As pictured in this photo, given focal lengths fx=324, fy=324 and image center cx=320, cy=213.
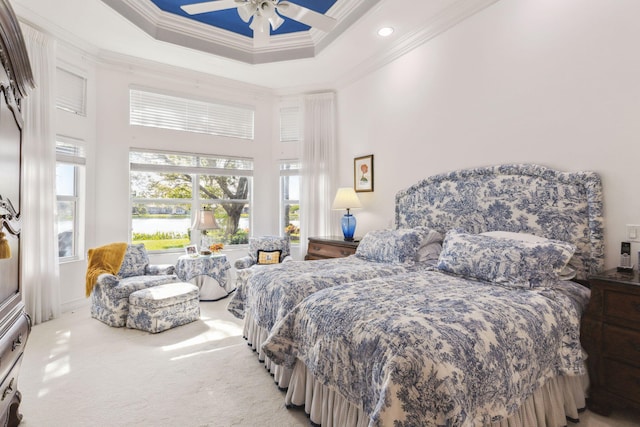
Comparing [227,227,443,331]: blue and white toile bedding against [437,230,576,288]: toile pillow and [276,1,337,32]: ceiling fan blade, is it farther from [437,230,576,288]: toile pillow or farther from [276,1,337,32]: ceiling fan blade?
[276,1,337,32]: ceiling fan blade

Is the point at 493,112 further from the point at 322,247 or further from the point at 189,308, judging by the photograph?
the point at 189,308

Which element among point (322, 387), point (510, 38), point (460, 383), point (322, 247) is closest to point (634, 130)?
point (510, 38)

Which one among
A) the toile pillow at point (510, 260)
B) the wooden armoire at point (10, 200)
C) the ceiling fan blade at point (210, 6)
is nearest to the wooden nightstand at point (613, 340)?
the toile pillow at point (510, 260)

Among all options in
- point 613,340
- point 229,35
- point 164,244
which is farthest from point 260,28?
point 613,340

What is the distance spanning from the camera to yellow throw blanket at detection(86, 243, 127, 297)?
3.48 meters

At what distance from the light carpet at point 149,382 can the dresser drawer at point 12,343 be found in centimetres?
64

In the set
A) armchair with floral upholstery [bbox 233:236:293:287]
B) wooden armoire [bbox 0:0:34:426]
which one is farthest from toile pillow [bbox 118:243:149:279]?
wooden armoire [bbox 0:0:34:426]

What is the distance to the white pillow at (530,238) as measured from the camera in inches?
92.0

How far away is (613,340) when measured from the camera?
6.16ft

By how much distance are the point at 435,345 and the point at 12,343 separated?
1852 mm

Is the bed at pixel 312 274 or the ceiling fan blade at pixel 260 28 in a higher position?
the ceiling fan blade at pixel 260 28

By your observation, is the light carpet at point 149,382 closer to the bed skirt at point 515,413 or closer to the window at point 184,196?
the bed skirt at point 515,413

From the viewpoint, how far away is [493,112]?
300 cm

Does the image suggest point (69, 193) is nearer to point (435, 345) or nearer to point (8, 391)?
point (8, 391)
